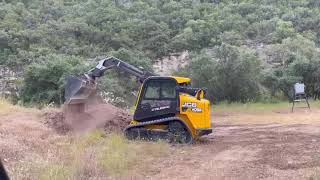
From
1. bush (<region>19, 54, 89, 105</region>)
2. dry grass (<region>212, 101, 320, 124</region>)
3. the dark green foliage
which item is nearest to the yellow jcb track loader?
dry grass (<region>212, 101, 320, 124</region>)

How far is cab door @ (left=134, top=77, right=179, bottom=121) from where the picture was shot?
1377 centimetres

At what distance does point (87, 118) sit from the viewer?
47.2 feet

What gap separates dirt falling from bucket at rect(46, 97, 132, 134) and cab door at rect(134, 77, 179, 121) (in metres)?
0.99

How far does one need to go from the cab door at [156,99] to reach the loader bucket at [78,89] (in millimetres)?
1543

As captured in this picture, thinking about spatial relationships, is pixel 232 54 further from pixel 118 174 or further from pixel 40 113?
pixel 118 174

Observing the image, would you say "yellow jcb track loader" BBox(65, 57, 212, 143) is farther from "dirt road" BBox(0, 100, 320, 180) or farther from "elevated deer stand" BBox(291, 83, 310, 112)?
"elevated deer stand" BBox(291, 83, 310, 112)

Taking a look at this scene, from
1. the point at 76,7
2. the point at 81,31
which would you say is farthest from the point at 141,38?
the point at 76,7

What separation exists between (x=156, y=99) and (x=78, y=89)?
213 centimetres

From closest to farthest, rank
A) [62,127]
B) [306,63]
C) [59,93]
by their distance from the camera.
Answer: [62,127] → [59,93] → [306,63]

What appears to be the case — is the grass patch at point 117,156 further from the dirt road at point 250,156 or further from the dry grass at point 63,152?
the dirt road at point 250,156

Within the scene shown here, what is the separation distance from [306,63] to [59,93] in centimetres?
1267

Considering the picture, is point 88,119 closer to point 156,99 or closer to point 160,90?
point 156,99

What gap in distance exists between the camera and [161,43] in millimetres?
40094

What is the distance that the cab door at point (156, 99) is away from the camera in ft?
45.2
